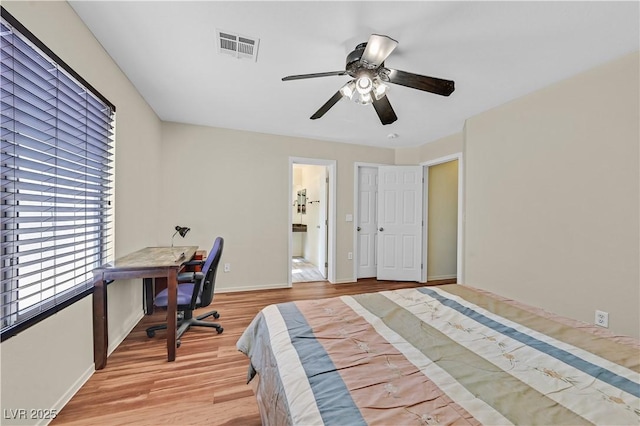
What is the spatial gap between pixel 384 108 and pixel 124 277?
2.37 meters

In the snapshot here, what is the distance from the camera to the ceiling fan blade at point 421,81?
5.51 feet

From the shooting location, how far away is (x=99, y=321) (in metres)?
1.87

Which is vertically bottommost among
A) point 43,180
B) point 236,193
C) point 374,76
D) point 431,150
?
point 43,180

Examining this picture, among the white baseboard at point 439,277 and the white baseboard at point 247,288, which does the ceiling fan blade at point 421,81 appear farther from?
the white baseboard at point 439,277

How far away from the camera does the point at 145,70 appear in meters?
2.28

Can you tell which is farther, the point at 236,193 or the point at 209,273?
the point at 236,193

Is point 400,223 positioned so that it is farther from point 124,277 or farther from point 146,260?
point 124,277

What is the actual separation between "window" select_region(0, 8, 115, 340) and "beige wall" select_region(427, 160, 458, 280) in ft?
15.0

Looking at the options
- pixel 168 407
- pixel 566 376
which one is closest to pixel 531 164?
pixel 566 376

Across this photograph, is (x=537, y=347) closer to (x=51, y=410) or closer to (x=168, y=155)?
(x=51, y=410)

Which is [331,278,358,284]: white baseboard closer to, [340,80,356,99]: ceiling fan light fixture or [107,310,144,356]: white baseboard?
[107,310,144,356]: white baseboard

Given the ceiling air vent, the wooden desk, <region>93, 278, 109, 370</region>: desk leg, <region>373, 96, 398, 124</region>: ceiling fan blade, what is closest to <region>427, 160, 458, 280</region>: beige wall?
<region>373, 96, 398, 124</region>: ceiling fan blade

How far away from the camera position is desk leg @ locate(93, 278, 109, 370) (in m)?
1.86

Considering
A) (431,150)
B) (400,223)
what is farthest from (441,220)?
(431,150)
